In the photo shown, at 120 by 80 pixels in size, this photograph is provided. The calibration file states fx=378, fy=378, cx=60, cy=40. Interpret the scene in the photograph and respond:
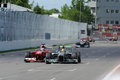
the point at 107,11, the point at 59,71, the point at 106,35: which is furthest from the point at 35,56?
the point at 107,11

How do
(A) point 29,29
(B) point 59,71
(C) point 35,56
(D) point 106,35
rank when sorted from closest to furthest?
(B) point 59,71 → (C) point 35,56 → (A) point 29,29 → (D) point 106,35

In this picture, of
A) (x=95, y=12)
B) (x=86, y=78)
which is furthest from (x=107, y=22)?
(x=86, y=78)

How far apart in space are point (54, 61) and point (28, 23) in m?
29.6

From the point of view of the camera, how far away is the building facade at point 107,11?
128625mm

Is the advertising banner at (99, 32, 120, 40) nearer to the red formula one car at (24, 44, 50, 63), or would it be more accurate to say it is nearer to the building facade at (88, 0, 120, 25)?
the building facade at (88, 0, 120, 25)

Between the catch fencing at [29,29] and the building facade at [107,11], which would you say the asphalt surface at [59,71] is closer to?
the catch fencing at [29,29]

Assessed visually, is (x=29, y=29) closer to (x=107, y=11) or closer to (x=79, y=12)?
(x=79, y=12)

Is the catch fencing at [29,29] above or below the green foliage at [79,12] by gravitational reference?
below

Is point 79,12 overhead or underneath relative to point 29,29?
overhead

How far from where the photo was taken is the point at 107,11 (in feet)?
426

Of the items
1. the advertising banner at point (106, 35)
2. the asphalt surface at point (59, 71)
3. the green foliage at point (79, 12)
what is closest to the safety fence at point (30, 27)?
the asphalt surface at point (59, 71)

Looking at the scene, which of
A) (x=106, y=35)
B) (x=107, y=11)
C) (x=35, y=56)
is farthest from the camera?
(x=107, y=11)

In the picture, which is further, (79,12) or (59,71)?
(79,12)

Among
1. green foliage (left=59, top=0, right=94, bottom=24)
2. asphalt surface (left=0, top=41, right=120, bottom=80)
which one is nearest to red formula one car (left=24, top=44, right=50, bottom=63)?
asphalt surface (left=0, top=41, right=120, bottom=80)
